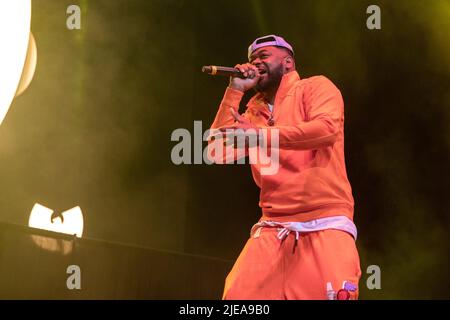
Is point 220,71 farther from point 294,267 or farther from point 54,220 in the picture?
point 54,220

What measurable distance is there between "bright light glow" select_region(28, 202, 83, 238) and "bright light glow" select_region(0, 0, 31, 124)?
2489 millimetres

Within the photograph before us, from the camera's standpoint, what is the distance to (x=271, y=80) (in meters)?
2.75

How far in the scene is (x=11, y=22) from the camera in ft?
8.01

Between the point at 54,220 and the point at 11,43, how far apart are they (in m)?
2.60

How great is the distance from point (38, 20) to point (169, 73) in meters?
1.20

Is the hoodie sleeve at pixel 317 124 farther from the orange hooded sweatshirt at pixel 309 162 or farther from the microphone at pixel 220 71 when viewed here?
the microphone at pixel 220 71

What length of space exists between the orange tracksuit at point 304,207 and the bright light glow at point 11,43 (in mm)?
1023

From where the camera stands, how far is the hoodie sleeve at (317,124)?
7.67 ft

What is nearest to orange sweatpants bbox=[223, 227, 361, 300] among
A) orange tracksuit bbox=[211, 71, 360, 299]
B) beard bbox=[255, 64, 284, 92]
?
orange tracksuit bbox=[211, 71, 360, 299]

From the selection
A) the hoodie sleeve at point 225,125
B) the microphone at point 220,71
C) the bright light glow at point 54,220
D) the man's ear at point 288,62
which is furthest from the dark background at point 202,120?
the microphone at point 220,71

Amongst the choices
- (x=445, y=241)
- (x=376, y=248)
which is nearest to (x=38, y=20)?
(x=376, y=248)

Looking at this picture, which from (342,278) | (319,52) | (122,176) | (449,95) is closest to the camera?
(342,278)

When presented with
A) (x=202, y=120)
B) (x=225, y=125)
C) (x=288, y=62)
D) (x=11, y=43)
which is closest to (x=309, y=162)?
(x=225, y=125)

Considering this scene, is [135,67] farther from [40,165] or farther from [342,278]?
[342,278]
